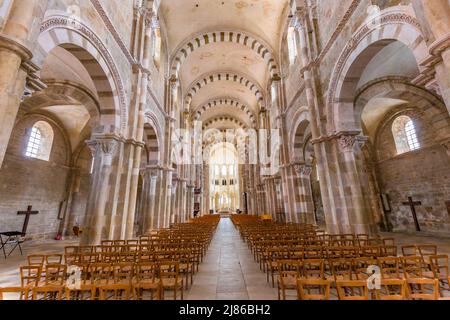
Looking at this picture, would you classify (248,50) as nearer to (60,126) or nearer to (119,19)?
(119,19)

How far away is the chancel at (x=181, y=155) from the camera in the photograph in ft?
12.4

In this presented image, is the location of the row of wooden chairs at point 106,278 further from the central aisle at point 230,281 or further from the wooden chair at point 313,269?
the wooden chair at point 313,269

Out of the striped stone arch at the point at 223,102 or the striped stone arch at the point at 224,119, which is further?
the striped stone arch at the point at 224,119

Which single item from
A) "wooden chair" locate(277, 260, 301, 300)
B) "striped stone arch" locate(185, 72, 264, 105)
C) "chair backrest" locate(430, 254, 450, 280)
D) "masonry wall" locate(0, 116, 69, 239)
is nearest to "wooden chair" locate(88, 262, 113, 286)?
"wooden chair" locate(277, 260, 301, 300)

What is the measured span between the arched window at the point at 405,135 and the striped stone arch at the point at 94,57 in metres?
16.7

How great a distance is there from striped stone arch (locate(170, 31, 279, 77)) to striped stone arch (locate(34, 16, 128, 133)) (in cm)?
1040

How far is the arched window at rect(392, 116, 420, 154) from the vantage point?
43.3ft

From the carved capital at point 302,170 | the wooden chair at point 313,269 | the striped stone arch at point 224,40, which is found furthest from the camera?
the striped stone arch at point 224,40

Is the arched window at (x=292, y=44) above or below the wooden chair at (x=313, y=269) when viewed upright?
above

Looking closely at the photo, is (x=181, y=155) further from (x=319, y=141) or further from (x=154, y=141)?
(x=319, y=141)

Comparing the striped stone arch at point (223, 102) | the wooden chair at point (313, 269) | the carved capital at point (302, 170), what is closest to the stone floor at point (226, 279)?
the wooden chair at point (313, 269)

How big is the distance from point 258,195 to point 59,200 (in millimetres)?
20002

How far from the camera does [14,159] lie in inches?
476
